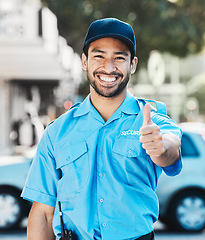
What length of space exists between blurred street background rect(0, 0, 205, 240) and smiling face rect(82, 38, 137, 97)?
396cm

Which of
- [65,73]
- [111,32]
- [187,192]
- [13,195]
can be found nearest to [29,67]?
[65,73]

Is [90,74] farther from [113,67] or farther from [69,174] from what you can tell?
[69,174]

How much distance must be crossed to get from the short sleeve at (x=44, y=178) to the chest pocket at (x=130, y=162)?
339 millimetres

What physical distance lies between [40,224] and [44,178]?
0.22 m

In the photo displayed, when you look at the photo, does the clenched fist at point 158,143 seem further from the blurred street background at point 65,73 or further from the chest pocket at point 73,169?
the blurred street background at point 65,73

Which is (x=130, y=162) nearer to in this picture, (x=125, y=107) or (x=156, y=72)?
(x=125, y=107)

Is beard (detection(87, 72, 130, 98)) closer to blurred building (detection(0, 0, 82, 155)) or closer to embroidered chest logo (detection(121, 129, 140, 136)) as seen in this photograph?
embroidered chest logo (detection(121, 129, 140, 136))

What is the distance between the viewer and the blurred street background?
7.53 m

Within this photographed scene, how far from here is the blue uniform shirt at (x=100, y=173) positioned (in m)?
2.27

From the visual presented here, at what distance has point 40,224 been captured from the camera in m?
2.50

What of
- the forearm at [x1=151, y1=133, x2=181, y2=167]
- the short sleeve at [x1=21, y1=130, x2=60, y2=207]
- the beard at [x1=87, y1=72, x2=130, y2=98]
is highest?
Result: the beard at [x1=87, y1=72, x2=130, y2=98]

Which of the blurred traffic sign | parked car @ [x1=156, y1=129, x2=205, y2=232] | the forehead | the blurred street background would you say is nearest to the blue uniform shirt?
the forehead

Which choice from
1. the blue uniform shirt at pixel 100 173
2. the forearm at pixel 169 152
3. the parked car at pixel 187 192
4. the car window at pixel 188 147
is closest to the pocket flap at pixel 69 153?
the blue uniform shirt at pixel 100 173

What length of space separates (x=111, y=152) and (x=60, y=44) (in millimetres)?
13059
